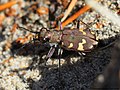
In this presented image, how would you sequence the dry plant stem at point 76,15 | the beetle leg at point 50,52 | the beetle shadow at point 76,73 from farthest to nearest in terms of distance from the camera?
1. the dry plant stem at point 76,15
2. the beetle leg at point 50,52
3. the beetle shadow at point 76,73

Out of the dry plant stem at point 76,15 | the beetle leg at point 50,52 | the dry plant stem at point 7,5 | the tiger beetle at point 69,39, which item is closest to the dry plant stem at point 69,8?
the dry plant stem at point 76,15

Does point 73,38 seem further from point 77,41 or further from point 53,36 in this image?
point 53,36

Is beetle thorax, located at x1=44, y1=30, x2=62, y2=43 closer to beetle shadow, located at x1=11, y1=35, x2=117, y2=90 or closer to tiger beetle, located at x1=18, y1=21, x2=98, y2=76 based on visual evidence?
tiger beetle, located at x1=18, y1=21, x2=98, y2=76

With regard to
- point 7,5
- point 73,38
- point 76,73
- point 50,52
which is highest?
point 7,5

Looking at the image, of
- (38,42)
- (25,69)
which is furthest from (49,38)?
(25,69)

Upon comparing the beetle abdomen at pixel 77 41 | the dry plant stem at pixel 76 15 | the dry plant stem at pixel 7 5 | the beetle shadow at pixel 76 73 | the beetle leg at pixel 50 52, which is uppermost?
the dry plant stem at pixel 7 5

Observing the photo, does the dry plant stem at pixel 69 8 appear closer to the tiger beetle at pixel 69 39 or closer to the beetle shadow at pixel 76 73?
the tiger beetle at pixel 69 39

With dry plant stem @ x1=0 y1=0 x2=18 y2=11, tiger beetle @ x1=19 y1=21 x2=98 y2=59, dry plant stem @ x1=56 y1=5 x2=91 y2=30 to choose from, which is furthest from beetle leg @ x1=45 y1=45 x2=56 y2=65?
dry plant stem @ x1=0 y1=0 x2=18 y2=11

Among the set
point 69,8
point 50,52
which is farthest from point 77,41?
point 69,8

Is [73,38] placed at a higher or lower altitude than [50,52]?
higher
